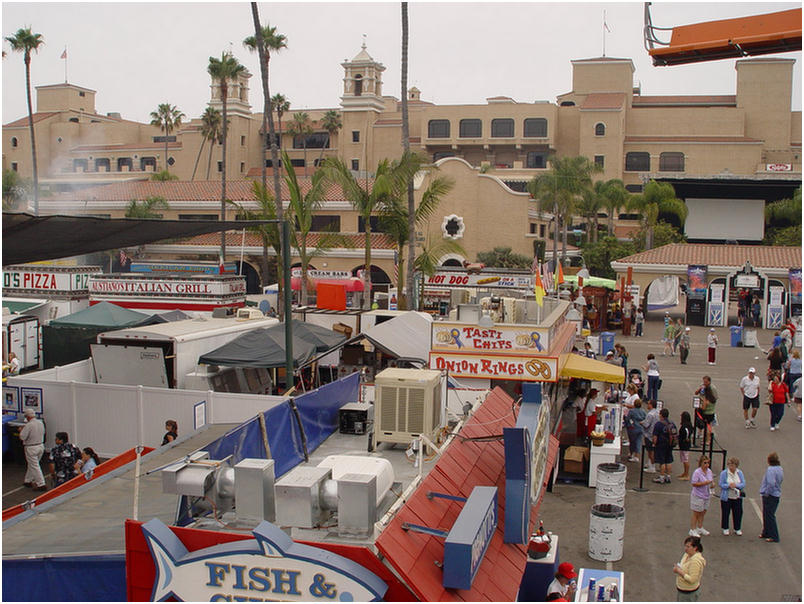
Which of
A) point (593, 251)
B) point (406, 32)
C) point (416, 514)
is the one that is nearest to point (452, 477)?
point (416, 514)

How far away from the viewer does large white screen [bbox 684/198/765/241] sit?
192ft

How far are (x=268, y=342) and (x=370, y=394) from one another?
3.90 metres

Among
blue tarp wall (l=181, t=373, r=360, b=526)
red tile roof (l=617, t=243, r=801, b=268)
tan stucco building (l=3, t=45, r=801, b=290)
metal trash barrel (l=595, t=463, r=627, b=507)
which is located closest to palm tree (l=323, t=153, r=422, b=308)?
metal trash barrel (l=595, t=463, r=627, b=507)

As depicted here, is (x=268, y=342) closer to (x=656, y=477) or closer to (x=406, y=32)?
(x=656, y=477)

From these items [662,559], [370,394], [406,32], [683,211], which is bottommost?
[662,559]

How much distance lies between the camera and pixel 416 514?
7.06 m

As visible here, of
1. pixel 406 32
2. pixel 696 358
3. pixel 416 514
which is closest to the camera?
Answer: pixel 416 514

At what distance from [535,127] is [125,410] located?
74556mm

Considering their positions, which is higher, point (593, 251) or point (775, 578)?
point (593, 251)

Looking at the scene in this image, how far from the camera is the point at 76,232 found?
9.02m

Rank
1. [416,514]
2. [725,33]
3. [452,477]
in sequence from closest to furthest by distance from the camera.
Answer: [416,514]
[452,477]
[725,33]

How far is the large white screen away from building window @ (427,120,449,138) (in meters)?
32.8

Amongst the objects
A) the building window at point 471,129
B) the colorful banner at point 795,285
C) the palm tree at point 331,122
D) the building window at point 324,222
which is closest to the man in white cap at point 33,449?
the colorful banner at point 795,285

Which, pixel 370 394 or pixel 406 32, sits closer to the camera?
pixel 370 394
